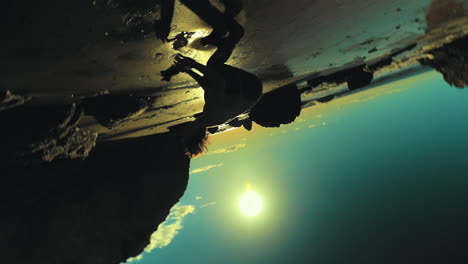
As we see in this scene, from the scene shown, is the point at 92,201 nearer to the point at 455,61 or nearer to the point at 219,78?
the point at 219,78

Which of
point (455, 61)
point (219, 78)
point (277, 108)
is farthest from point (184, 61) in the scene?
point (455, 61)

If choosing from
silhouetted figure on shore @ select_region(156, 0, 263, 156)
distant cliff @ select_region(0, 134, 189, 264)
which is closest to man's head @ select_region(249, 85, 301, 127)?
distant cliff @ select_region(0, 134, 189, 264)

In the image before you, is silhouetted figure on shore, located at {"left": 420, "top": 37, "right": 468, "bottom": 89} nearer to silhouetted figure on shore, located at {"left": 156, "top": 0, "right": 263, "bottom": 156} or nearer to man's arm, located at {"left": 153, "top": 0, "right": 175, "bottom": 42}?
silhouetted figure on shore, located at {"left": 156, "top": 0, "right": 263, "bottom": 156}

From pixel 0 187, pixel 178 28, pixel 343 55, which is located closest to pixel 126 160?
pixel 0 187

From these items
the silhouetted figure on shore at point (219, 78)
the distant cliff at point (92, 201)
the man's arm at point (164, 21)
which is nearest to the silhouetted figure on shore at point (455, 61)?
the silhouetted figure on shore at point (219, 78)

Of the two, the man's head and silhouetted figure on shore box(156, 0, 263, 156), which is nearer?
silhouetted figure on shore box(156, 0, 263, 156)

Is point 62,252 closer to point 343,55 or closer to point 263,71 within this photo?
point 263,71
